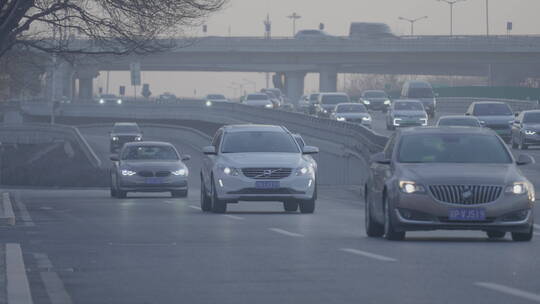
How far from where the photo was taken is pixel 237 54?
367ft

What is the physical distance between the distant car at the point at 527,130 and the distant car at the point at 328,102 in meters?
27.3

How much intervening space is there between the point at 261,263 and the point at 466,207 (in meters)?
3.50

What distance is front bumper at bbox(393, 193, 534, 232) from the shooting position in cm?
1653

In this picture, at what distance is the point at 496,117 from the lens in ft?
198

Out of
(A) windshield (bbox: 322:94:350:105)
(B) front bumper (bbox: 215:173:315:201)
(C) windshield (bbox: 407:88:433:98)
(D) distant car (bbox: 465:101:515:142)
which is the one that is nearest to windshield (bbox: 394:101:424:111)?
(D) distant car (bbox: 465:101:515:142)

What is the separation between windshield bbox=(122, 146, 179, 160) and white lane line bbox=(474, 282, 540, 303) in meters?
24.8

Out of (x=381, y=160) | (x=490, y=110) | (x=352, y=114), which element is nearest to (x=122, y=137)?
(x=352, y=114)

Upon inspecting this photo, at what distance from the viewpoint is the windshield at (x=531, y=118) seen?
5591cm

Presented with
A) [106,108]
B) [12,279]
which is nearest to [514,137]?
[12,279]

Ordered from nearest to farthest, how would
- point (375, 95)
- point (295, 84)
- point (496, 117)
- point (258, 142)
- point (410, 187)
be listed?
point (410, 187)
point (258, 142)
point (496, 117)
point (375, 95)
point (295, 84)

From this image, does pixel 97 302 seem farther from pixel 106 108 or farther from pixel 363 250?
pixel 106 108

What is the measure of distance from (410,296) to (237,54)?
102 metres

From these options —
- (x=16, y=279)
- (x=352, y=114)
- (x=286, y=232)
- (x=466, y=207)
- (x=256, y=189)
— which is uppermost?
(x=466, y=207)

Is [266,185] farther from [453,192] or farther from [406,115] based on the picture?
[406,115]
